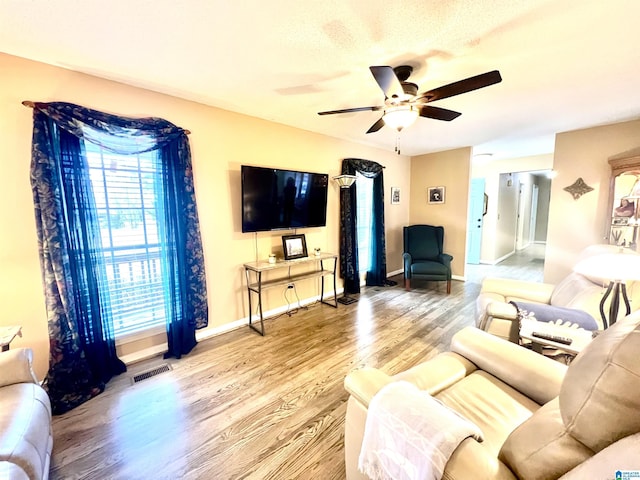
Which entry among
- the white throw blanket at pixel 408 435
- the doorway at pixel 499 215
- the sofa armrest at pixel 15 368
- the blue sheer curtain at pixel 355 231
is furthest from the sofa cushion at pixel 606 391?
the doorway at pixel 499 215

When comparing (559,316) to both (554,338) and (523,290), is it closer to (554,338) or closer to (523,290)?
(554,338)

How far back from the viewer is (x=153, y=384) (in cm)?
211

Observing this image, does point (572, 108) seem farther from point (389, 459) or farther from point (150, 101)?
point (150, 101)

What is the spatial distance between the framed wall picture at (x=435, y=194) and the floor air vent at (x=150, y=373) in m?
4.73

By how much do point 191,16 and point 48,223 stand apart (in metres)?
1.64

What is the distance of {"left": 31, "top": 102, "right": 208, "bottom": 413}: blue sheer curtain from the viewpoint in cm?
182

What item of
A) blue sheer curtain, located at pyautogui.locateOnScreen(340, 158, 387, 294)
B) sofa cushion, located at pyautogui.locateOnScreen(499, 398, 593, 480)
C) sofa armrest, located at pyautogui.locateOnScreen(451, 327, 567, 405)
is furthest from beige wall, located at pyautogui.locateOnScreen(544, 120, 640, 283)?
sofa cushion, located at pyautogui.locateOnScreen(499, 398, 593, 480)

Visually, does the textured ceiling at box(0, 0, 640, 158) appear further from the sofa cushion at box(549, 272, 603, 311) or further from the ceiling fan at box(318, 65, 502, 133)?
the sofa cushion at box(549, 272, 603, 311)

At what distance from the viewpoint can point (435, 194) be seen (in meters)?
4.93

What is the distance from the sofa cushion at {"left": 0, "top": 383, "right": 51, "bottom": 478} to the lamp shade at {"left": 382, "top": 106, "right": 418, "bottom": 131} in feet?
8.81

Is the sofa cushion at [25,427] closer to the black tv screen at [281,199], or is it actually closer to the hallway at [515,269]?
the black tv screen at [281,199]

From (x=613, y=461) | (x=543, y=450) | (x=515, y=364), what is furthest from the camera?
(x=515, y=364)

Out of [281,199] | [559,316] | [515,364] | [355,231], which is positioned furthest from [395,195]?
[515,364]

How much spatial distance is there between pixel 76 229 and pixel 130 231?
38cm
